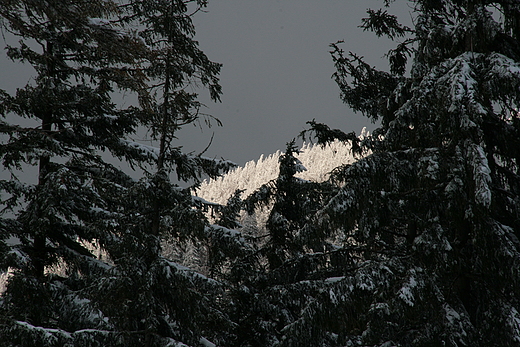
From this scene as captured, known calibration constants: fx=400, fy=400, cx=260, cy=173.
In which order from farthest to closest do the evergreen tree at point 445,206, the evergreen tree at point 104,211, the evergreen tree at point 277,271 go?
the evergreen tree at point 277,271 < the evergreen tree at point 104,211 < the evergreen tree at point 445,206

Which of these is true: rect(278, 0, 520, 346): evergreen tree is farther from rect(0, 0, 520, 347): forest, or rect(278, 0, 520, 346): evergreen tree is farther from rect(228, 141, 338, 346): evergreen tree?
rect(228, 141, 338, 346): evergreen tree

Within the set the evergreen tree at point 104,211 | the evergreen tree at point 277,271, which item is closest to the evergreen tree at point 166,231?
the evergreen tree at point 104,211

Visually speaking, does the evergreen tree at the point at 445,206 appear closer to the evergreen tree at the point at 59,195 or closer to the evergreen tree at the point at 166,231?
the evergreen tree at the point at 166,231

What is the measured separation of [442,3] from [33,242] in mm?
10050

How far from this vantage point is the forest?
5.56 m

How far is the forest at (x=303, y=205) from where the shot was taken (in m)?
5.56

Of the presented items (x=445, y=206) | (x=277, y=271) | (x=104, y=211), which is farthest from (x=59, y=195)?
(x=445, y=206)

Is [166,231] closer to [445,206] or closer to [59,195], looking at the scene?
[59,195]

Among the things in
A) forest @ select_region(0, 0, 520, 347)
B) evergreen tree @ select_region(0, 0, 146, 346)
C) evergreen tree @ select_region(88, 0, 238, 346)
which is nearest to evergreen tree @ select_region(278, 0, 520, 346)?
forest @ select_region(0, 0, 520, 347)

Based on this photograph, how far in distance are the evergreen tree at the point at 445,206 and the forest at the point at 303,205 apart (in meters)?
0.03

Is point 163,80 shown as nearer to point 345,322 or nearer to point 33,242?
point 33,242

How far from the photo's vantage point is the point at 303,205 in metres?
11.0

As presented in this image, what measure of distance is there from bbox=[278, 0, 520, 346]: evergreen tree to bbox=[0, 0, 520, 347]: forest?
3cm

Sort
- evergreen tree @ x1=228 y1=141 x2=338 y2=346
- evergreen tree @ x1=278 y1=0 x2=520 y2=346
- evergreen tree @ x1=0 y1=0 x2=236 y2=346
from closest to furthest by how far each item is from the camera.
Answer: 1. evergreen tree @ x1=278 y1=0 x2=520 y2=346
2. evergreen tree @ x1=0 y1=0 x2=236 y2=346
3. evergreen tree @ x1=228 y1=141 x2=338 y2=346
